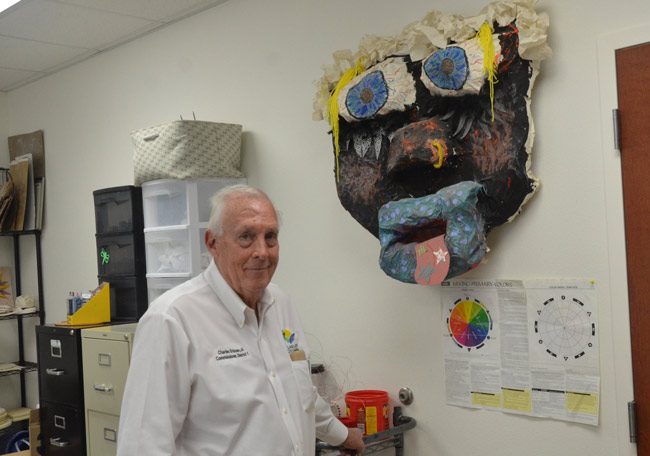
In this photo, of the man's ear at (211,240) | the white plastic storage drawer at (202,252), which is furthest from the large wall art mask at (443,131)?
the white plastic storage drawer at (202,252)

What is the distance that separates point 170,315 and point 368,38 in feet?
4.44

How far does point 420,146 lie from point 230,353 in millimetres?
965

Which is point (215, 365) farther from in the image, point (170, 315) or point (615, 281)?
point (615, 281)

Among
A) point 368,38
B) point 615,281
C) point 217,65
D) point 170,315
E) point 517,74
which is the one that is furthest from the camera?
point 217,65

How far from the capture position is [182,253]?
312cm

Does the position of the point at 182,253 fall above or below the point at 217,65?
below

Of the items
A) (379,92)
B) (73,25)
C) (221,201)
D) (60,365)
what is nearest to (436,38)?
(379,92)

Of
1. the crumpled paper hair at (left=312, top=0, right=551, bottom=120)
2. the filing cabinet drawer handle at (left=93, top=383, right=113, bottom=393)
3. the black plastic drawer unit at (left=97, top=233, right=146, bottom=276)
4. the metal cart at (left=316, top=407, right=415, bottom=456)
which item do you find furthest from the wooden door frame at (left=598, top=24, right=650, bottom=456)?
the black plastic drawer unit at (left=97, top=233, right=146, bottom=276)

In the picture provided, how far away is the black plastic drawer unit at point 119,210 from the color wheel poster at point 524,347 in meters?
1.58

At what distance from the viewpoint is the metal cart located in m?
2.44

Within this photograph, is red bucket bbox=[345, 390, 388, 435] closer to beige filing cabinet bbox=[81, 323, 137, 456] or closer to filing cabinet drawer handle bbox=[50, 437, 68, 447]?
beige filing cabinet bbox=[81, 323, 137, 456]

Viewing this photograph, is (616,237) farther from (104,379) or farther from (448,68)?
(104,379)

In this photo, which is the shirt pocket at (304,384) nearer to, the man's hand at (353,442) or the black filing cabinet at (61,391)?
the man's hand at (353,442)

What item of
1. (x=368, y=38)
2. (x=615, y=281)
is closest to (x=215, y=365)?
(x=615, y=281)
